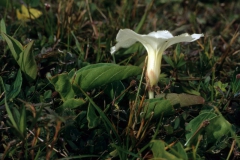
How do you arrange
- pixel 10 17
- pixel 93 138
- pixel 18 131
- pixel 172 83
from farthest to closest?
pixel 10 17 → pixel 172 83 → pixel 93 138 → pixel 18 131

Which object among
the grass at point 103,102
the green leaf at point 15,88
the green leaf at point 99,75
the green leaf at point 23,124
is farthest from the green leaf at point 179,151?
the green leaf at point 15,88

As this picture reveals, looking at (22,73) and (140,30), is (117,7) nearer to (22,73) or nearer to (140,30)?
(140,30)

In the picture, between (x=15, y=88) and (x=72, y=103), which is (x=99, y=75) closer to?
(x=72, y=103)

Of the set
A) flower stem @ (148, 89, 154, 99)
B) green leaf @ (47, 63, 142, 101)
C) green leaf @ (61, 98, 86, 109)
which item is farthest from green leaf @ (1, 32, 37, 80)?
flower stem @ (148, 89, 154, 99)

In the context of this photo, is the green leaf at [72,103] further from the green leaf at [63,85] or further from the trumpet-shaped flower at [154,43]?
the trumpet-shaped flower at [154,43]

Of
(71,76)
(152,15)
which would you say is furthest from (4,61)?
(152,15)

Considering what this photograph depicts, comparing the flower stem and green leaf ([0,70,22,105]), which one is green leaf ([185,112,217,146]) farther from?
green leaf ([0,70,22,105])
